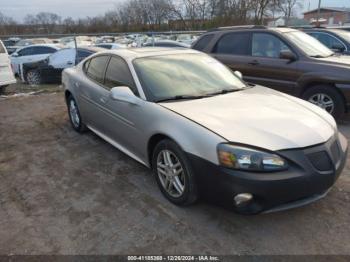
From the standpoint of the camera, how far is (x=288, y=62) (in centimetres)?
662

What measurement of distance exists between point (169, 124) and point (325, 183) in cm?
150

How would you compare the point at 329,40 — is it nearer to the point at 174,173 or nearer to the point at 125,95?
the point at 125,95

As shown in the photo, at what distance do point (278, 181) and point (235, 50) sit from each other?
5.27 m

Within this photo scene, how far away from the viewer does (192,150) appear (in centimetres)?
312

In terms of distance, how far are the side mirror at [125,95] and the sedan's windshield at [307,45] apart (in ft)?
13.3

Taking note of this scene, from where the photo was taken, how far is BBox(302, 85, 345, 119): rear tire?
613 cm

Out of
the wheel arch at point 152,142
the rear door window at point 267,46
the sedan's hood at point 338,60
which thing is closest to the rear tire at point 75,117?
the wheel arch at point 152,142

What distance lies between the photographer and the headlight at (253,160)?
2865mm

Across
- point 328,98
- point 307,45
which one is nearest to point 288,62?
point 307,45

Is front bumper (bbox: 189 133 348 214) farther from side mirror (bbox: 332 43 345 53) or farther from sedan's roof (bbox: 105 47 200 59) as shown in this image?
side mirror (bbox: 332 43 345 53)

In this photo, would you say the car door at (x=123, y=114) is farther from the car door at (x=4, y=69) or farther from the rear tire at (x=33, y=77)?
the rear tire at (x=33, y=77)

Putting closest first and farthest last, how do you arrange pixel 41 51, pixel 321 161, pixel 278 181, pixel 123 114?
1. pixel 278 181
2. pixel 321 161
3. pixel 123 114
4. pixel 41 51

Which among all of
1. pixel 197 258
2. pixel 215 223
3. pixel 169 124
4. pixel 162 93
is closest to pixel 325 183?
pixel 215 223

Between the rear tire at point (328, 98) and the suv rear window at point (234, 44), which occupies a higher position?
the suv rear window at point (234, 44)
